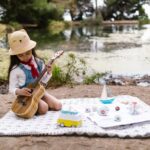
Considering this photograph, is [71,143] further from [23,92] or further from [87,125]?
[23,92]

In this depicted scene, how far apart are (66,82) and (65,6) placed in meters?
23.8

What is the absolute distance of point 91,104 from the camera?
3.99 meters

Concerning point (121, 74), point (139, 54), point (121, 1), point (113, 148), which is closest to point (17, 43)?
point (113, 148)

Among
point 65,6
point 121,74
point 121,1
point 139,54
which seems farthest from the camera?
point 121,1

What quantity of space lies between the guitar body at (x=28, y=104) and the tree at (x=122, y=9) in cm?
2747

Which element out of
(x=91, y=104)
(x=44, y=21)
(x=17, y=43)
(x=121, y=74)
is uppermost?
(x=17, y=43)

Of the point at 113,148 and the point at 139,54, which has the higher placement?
the point at 113,148

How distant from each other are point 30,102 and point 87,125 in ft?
1.90

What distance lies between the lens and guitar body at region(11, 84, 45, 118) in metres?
3.55

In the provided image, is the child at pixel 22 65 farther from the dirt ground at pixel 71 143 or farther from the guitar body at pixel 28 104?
the dirt ground at pixel 71 143

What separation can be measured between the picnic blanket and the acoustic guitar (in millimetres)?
51

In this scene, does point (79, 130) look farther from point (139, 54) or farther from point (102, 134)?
point (139, 54)

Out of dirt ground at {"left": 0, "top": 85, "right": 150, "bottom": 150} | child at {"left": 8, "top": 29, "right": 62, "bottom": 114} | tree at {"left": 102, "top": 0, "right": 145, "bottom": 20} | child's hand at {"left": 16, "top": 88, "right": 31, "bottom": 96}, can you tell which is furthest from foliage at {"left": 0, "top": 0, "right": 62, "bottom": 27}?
dirt ground at {"left": 0, "top": 85, "right": 150, "bottom": 150}

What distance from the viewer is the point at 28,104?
142 inches
